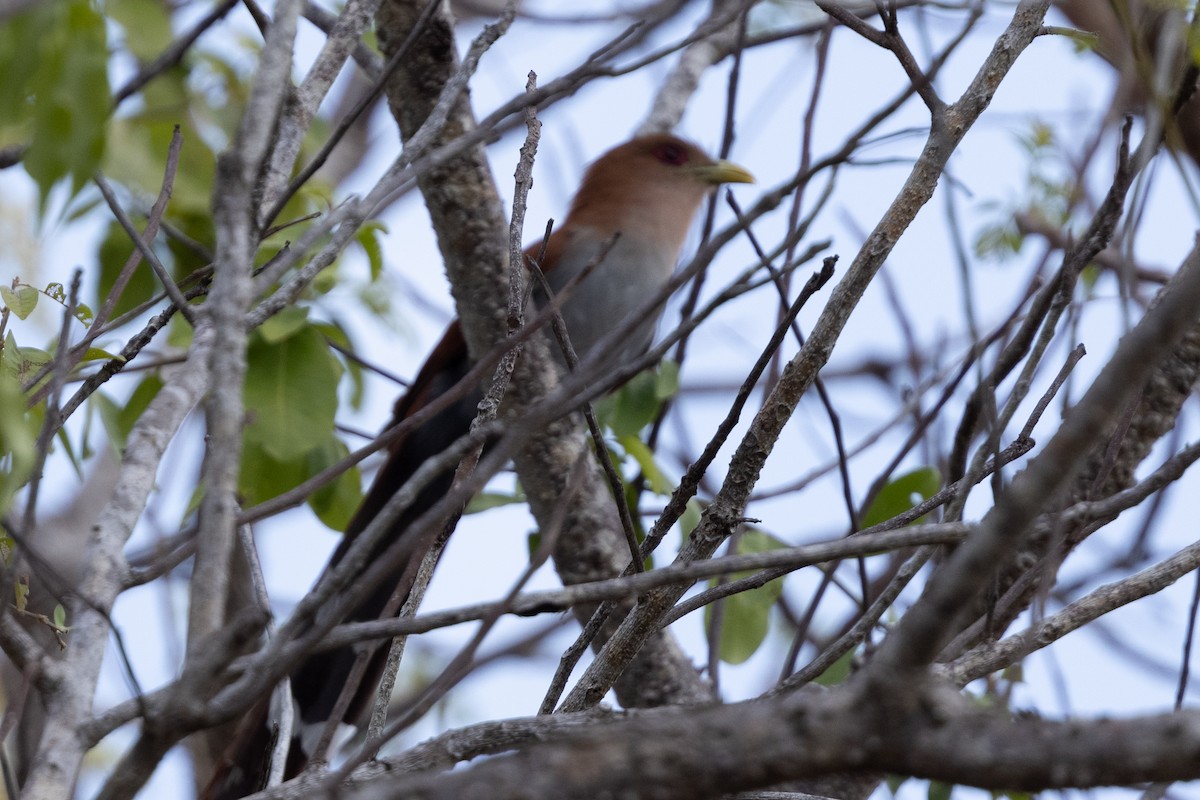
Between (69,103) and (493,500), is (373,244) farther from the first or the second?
(69,103)

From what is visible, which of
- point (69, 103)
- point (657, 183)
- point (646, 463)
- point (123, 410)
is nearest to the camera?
point (69, 103)

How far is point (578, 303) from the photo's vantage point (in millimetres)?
3820

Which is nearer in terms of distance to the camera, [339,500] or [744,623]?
[744,623]

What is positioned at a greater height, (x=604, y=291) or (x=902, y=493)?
(x=604, y=291)

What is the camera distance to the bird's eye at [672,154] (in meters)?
4.45

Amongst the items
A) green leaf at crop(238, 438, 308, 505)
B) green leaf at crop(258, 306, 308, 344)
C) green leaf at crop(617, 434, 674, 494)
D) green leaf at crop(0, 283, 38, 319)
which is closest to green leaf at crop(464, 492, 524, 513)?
green leaf at crop(617, 434, 674, 494)

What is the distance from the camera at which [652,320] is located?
10.8 ft

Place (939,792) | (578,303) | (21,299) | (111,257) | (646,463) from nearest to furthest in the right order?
(21,299), (939,792), (646,463), (111,257), (578,303)

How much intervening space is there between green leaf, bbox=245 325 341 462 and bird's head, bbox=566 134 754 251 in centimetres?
170

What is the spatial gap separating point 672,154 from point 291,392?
7.27 feet

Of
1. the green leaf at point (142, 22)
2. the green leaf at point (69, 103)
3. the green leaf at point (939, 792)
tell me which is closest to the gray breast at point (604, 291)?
the green leaf at point (142, 22)

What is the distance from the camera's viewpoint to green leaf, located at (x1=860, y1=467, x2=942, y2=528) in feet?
8.61

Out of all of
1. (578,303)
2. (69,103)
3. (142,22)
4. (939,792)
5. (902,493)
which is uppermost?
(578,303)

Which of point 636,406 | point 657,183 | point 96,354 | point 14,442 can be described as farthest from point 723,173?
point 14,442
